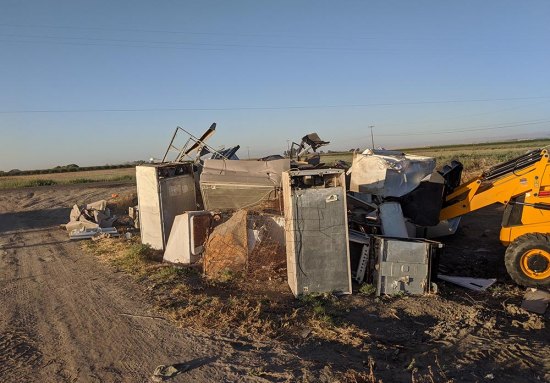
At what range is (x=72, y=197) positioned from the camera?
2514cm

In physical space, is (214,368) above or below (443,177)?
below

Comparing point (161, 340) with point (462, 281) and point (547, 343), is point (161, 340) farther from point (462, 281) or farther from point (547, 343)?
point (462, 281)

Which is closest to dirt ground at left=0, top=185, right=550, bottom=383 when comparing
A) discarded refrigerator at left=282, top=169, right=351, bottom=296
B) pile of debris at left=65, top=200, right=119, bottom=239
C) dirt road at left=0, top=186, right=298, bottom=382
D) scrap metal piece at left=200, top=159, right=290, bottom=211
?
dirt road at left=0, top=186, right=298, bottom=382

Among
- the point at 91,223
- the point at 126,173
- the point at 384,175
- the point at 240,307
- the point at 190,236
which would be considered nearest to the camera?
the point at 240,307

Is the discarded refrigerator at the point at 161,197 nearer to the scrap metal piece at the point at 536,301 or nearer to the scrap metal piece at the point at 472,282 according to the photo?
the scrap metal piece at the point at 472,282

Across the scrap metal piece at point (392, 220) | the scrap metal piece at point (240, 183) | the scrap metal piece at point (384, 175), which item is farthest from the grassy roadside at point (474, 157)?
the scrap metal piece at point (392, 220)

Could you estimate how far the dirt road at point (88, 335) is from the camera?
16.8 ft

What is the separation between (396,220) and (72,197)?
2074 cm

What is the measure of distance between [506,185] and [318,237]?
4.36 m

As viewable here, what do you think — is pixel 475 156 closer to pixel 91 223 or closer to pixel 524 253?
pixel 524 253

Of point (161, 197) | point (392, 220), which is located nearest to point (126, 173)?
point (161, 197)

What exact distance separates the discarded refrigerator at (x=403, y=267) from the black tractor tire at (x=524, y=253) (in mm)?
1873

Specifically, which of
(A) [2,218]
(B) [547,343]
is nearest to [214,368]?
(B) [547,343]

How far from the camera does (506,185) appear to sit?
30.4 ft
